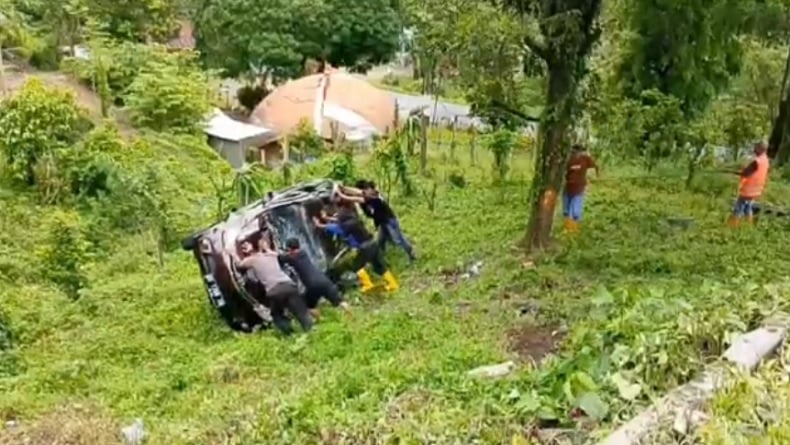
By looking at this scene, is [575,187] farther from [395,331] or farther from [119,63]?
[119,63]

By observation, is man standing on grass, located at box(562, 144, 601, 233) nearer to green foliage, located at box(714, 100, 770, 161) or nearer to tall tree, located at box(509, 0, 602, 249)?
tall tree, located at box(509, 0, 602, 249)

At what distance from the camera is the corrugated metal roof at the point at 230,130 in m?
20.0

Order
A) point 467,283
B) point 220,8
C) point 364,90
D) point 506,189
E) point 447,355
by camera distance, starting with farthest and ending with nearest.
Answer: point 220,8 → point 364,90 → point 506,189 → point 467,283 → point 447,355

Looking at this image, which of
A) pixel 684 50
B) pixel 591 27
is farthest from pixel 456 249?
pixel 684 50

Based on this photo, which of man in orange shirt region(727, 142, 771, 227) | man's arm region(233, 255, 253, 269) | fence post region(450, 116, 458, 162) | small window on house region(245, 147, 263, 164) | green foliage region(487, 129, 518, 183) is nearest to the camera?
man's arm region(233, 255, 253, 269)

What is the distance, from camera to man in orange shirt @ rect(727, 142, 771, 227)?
11.2 meters

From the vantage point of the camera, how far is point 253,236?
8.92 meters

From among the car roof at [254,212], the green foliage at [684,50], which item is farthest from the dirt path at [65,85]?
the green foliage at [684,50]

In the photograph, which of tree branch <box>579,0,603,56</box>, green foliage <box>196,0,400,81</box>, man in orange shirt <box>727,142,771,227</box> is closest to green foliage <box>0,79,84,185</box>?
tree branch <box>579,0,603,56</box>

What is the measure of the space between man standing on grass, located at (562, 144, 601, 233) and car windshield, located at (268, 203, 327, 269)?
9.49 ft

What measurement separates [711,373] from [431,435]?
109cm

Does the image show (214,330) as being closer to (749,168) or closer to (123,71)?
(749,168)

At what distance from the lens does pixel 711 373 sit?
146 inches

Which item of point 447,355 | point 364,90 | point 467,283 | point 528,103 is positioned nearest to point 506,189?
point 528,103
